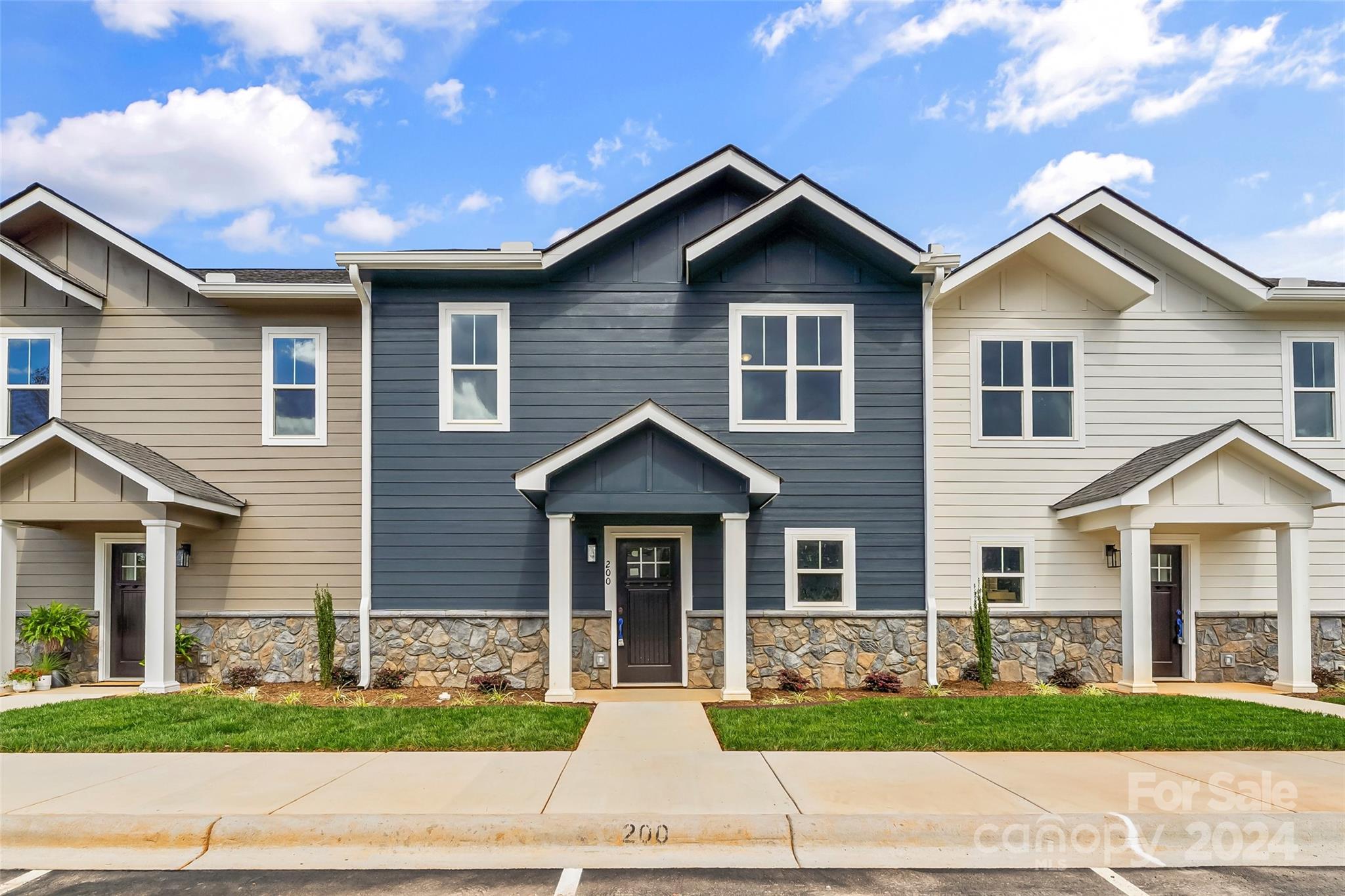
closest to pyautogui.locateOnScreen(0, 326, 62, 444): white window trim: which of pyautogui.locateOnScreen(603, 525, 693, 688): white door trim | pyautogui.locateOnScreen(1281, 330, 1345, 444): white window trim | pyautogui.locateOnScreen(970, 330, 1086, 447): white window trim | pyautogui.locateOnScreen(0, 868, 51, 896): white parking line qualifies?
pyautogui.locateOnScreen(603, 525, 693, 688): white door trim

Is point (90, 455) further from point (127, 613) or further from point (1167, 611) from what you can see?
point (1167, 611)

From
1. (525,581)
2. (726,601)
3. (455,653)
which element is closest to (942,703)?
(726,601)

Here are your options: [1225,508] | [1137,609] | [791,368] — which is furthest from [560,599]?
[1225,508]

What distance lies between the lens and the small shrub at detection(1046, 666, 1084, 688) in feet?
38.3

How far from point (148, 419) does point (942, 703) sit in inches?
458

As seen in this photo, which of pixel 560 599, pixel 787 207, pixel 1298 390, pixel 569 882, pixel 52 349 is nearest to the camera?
pixel 569 882

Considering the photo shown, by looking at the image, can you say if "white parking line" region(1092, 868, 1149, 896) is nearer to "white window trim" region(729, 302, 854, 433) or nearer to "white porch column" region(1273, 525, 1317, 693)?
"white window trim" region(729, 302, 854, 433)

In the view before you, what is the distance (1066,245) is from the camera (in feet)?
38.8

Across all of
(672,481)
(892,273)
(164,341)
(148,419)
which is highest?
(892,273)

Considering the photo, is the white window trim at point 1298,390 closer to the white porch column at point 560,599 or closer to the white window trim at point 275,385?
the white porch column at point 560,599

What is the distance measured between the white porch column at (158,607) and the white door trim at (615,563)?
18.8 ft

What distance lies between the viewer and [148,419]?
39.9 ft

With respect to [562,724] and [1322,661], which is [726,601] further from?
[1322,661]

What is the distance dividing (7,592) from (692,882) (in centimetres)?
1091
